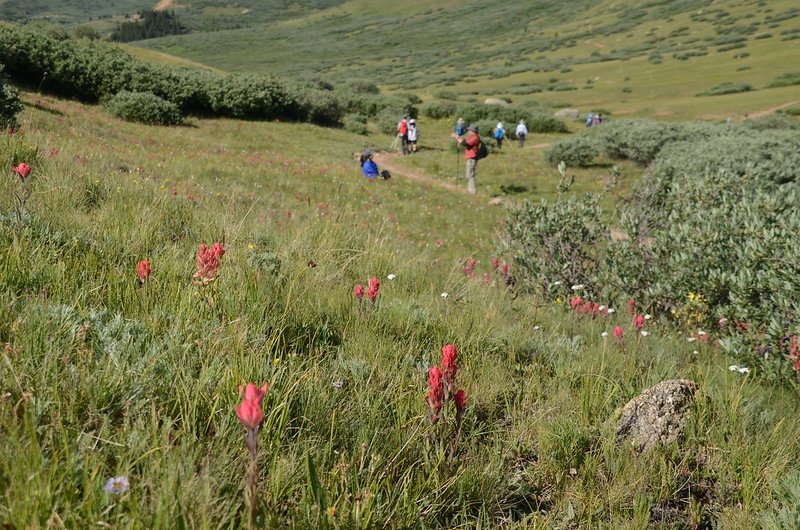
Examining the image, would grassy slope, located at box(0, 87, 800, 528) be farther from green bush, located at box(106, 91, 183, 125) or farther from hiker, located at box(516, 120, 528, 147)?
hiker, located at box(516, 120, 528, 147)

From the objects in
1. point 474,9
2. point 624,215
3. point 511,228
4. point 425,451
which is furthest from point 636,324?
point 474,9

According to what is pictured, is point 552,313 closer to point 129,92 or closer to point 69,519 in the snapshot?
point 69,519

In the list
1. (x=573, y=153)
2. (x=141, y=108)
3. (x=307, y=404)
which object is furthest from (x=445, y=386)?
(x=573, y=153)

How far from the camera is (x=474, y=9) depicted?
156m

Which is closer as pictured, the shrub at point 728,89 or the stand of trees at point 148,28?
the shrub at point 728,89

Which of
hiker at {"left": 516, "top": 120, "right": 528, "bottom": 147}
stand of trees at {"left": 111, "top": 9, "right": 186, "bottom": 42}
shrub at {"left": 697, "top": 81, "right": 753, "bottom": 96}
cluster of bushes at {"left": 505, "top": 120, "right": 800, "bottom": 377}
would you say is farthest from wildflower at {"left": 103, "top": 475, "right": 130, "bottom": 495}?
stand of trees at {"left": 111, "top": 9, "right": 186, "bottom": 42}

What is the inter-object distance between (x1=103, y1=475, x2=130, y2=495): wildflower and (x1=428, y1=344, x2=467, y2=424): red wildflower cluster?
1.05 metres

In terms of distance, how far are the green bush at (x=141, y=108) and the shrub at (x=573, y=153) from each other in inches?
671

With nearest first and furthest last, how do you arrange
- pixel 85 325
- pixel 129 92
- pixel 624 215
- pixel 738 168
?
pixel 85 325 → pixel 624 215 → pixel 738 168 → pixel 129 92

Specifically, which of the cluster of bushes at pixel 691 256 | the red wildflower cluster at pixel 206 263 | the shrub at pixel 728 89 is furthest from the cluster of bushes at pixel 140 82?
the shrub at pixel 728 89

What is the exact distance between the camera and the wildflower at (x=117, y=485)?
132cm

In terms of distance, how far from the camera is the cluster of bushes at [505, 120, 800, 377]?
16.3 ft

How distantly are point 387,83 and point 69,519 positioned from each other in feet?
282

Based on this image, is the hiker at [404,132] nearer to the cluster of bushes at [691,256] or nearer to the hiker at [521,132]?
the hiker at [521,132]
